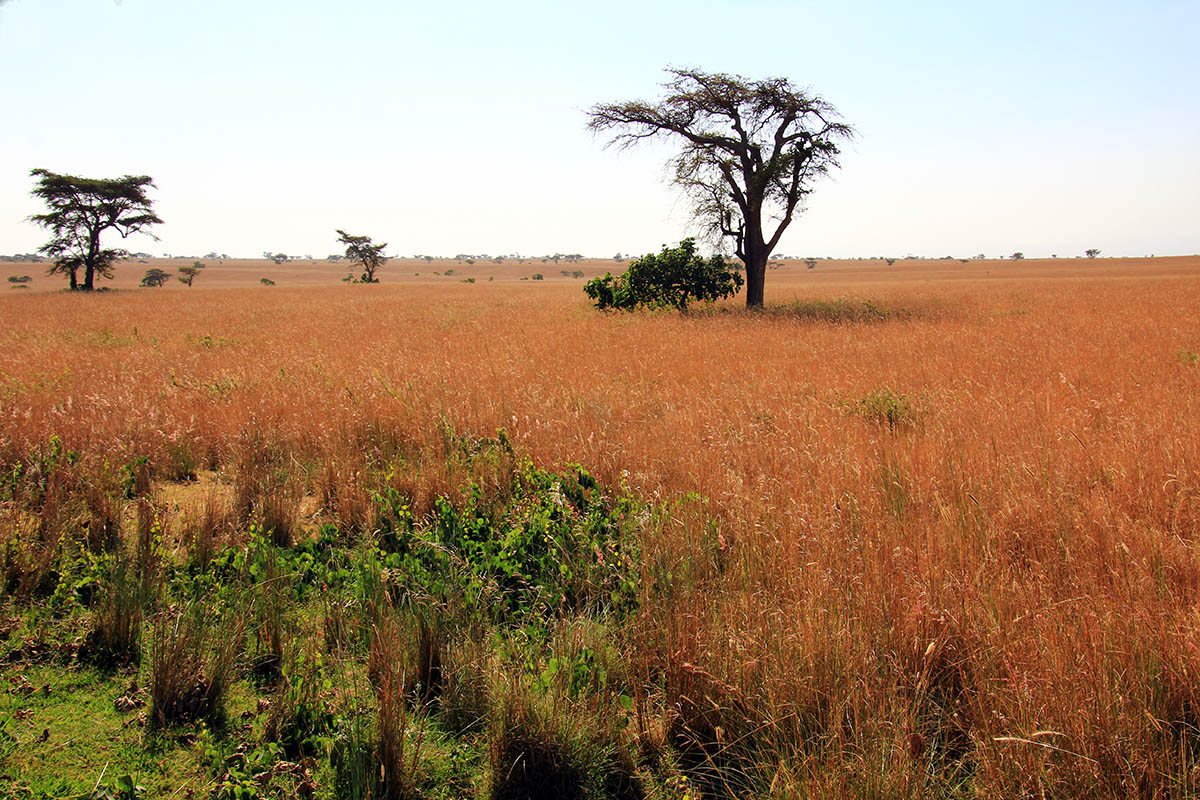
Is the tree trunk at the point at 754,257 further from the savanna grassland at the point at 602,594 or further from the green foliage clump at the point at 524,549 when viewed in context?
the green foliage clump at the point at 524,549

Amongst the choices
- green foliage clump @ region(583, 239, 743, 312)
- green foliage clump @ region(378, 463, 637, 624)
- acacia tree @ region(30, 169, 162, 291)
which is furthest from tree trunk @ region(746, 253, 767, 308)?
acacia tree @ region(30, 169, 162, 291)

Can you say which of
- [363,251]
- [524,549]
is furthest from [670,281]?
[363,251]

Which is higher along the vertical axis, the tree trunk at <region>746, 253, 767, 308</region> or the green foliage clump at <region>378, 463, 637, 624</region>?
the tree trunk at <region>746, 253, 767, 308</region>

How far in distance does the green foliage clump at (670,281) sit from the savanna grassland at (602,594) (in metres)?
15.2

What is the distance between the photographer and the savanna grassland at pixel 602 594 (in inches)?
88.9

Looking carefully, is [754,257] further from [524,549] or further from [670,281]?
[524,549]

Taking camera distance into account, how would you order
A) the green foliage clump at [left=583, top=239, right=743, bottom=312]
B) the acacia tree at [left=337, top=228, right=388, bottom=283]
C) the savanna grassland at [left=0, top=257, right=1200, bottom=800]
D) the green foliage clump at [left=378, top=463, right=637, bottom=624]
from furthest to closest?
the acacia tree at [left=337, top=228, right=388, bottom=283]
the green foliage clump at [left=583, top=239, right=743, bottom=312]
the green foliage clump at [left=378, top=463, right=637, bottom=624]
the savanna grassland at [left=0, top=257, right=1200, bottom=800]

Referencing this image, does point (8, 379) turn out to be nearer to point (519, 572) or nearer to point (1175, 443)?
point (519, 572)

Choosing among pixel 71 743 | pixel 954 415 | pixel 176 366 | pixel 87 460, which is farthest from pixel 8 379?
pixel 954 415

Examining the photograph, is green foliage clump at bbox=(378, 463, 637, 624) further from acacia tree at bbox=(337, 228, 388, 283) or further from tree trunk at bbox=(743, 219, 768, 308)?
acacia tree at bbox=(337, 228, 388, 283)

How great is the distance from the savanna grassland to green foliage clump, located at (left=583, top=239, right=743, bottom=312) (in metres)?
15.2

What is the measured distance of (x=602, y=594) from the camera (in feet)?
11.1

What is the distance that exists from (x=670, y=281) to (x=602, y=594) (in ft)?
64.3

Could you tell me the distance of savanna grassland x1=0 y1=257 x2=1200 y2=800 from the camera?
Result: 2.26m
